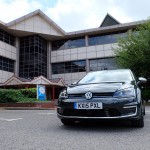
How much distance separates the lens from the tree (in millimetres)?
22000

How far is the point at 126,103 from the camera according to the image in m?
5.17

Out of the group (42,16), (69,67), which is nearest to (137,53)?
(69,67)

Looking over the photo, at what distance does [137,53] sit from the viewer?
2238 cm

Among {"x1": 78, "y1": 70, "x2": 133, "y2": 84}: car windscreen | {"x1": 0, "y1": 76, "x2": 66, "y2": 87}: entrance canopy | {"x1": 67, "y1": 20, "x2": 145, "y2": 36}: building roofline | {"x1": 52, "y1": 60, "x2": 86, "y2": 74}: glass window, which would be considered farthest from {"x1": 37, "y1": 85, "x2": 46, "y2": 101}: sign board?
{"x1": 67, "y1": 20, "x2": 145, "y2": 36}: building roofline

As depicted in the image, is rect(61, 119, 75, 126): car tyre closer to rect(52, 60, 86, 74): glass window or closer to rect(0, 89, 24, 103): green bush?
rect(0, 89, 24, 103): green bush

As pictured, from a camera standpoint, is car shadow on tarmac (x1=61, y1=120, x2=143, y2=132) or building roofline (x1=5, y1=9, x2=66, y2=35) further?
building roofline (x1=5, y1=9, x2=66, y2=35)

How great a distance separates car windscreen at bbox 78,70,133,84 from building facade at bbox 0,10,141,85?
1033 inches

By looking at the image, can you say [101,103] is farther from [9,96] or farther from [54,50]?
[54,50]

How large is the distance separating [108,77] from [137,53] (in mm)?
16546

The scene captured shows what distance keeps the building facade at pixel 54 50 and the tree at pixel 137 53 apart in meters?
8.76

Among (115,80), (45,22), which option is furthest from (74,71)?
(115,80)

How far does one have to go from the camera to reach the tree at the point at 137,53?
72.2ft

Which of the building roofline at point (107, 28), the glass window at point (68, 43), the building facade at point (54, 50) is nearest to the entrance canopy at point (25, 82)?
the building facade at point (54, 50)

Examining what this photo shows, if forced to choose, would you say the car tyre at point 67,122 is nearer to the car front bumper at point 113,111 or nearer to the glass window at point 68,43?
the car front bumper at point 113,111
